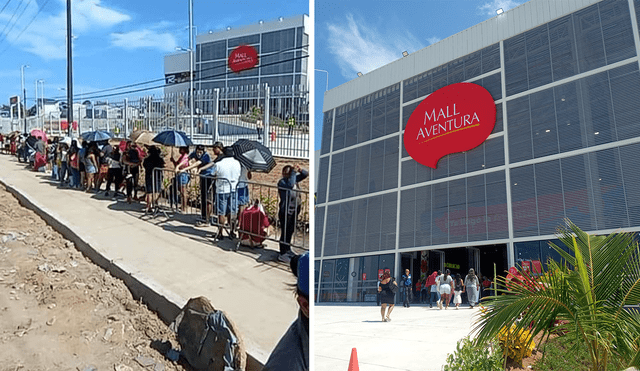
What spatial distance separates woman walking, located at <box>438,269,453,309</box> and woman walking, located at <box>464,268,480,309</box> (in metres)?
0.20

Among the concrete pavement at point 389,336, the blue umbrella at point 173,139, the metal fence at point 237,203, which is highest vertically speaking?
the blue umbrella at point 173,139

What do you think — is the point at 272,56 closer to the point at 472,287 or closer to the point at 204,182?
the point at 204,182

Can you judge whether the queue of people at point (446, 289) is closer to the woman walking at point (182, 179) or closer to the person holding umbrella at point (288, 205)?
the person holding umbrella at point (288, 205)

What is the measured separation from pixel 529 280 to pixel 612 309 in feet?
1.52

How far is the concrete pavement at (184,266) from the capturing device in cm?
280

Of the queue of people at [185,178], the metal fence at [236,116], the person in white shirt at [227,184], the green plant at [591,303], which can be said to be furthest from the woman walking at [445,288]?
the person in white shirt at [227,184]

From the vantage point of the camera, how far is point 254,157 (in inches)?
169

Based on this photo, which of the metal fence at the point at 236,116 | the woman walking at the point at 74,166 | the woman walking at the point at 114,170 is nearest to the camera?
the metal fence at the point at 236,116

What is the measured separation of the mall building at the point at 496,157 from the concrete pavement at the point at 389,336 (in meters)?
0.40

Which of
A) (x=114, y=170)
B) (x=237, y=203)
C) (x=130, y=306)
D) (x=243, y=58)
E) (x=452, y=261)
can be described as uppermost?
(x=243, y=58)

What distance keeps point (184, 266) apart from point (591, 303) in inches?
102

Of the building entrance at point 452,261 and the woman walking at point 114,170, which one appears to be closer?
the building entrance at point 452,261

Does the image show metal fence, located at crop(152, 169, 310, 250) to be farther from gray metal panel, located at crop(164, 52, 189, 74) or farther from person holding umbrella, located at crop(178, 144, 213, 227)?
gray metal panel, located at crop(164, 52, 189, 74)

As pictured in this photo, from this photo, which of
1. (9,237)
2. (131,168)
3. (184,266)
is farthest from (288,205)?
(131,168)
